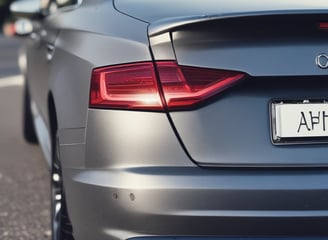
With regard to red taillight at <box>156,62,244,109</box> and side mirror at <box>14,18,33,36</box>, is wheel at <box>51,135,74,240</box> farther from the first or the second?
side mirror at <box>14,18,33,36</box>

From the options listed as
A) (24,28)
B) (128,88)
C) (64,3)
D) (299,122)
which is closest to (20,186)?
(24,28)

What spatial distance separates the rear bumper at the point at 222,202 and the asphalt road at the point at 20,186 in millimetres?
1864

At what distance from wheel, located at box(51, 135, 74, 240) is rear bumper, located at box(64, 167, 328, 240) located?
0.62 metres

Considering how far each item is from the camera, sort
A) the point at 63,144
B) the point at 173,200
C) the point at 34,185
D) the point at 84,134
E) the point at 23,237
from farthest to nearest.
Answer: the point at 34,185 < the point at 23,237 < the point at 63,144 < the point at 84,134 < the point at 173,200

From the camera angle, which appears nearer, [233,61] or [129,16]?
[233,61]

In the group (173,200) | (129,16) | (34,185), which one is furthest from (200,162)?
(34,185)

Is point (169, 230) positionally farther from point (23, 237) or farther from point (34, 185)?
point (34, 185)

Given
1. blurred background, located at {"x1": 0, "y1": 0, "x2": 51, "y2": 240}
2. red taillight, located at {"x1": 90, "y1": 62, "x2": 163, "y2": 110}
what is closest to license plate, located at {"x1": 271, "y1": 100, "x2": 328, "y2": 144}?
red taillight, located at {"x1": 90, "y1": 62, "x2": 163, "y2": 110}

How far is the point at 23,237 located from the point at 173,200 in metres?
1.98

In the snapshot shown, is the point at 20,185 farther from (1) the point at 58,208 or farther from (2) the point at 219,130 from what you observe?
(2) the point at 219,130

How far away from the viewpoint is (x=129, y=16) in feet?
10.3

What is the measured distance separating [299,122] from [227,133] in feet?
0.86

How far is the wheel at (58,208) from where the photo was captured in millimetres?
3514

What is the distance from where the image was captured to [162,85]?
114 inches
